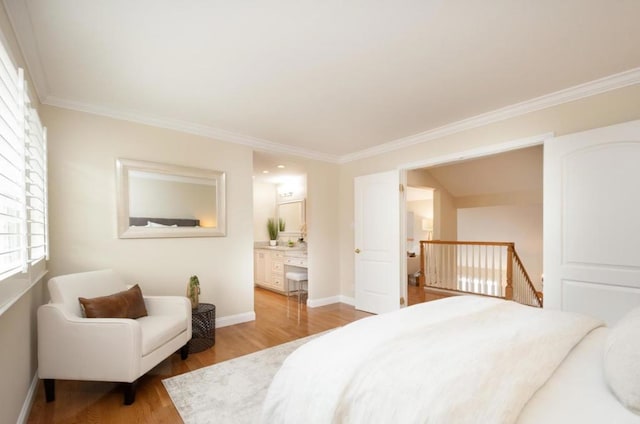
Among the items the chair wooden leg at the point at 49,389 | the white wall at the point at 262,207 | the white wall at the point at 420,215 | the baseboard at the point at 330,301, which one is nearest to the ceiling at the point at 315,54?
the chair wooden leg at the point at 49,389

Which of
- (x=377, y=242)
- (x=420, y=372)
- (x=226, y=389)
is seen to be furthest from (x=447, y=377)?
(x=377, y=242)

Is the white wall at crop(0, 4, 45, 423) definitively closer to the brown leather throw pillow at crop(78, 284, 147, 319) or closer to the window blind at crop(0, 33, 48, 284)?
the window blind at crop(0, 33, 48, 284)

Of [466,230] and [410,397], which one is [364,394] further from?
[466,230]

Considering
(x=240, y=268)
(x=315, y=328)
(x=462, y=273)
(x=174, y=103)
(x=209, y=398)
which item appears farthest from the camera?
(x=462, y=273)

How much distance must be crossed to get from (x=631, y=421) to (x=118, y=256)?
361 cm

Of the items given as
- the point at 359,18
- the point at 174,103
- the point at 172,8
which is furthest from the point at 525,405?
the point at 174,103

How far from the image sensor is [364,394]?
1.02m

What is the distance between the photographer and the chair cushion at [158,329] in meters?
2.16

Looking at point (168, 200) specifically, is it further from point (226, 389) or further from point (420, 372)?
point (420, 372)

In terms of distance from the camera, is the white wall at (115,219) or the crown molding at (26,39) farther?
the white wall at (115,219)

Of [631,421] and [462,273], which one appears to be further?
[462,273]

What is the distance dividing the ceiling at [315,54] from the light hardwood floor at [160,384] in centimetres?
240

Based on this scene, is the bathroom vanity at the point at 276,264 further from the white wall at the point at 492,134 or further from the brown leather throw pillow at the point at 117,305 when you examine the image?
the brown leather throw pillow at the point at 117,305

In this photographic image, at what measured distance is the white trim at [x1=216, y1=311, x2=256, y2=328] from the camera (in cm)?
359
